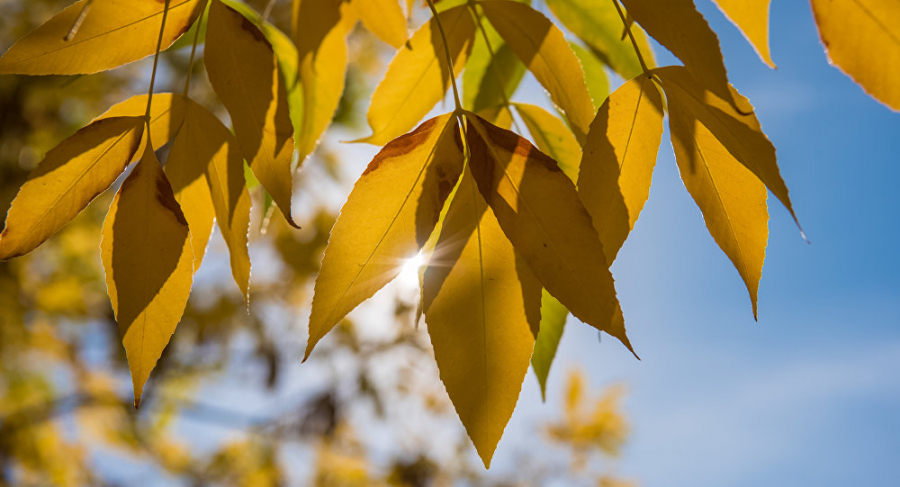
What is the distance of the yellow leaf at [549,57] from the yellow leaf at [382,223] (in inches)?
3.3

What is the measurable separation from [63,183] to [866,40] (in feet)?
1.25

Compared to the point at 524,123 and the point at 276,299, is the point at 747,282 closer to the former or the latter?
the point at 524,123

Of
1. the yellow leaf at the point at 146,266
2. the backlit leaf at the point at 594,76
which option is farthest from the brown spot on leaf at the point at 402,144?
the backlit leaf at the point at 594,76

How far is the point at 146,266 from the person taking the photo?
0.29 m

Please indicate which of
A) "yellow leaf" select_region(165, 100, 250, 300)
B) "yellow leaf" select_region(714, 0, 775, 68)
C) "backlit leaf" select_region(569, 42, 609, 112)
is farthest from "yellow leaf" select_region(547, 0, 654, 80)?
"yellow leaf" select_region(165, 100, 250, 300)

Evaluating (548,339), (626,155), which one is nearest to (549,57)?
(626,155)

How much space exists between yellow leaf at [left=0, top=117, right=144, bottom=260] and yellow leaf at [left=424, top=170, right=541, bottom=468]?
7.4 inches

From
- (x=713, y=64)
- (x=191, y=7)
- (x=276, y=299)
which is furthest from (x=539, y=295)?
(x=276, y=299)

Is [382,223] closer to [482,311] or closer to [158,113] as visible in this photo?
[482,311]

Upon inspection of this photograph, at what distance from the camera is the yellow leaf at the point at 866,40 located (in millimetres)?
228

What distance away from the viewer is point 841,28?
23 centimetres

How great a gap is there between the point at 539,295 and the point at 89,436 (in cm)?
312

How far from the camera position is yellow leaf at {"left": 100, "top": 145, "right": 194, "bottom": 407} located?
0.29 meters

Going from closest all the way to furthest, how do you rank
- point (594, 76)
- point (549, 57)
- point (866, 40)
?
1. point (866, 40)
2. point (549, 57)
3. point (594, 76)
